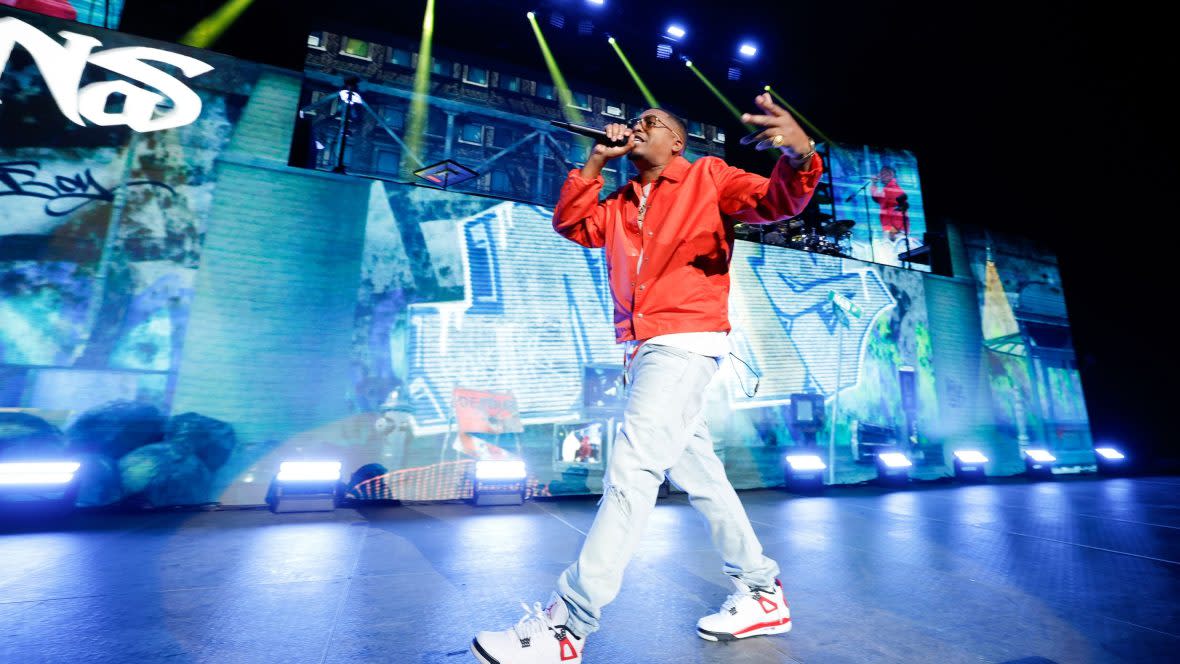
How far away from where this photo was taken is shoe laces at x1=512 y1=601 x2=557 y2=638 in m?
1.19

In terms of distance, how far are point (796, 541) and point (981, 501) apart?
127 inches

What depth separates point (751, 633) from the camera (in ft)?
4.57

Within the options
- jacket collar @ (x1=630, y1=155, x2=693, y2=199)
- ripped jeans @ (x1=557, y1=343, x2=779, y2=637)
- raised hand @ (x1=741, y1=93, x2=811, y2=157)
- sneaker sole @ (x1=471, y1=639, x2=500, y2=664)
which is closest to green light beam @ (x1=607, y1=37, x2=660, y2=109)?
jacket collar @ (x1=630, y1=155, x2=693, y2=199)

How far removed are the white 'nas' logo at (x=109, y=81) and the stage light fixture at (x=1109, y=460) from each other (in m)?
13.8

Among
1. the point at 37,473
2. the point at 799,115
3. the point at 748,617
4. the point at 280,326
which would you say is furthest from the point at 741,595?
the point at 799,115

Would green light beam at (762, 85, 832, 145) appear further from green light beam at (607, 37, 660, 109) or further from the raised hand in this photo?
the raised hand

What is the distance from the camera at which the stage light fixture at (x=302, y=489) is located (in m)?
3.57

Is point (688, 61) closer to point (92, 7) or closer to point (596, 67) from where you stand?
point (596, 67)

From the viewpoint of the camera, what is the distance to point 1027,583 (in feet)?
6.36

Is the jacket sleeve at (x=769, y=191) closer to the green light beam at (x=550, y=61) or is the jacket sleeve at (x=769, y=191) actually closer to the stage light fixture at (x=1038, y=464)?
the green light beam at (x=550, y=61)

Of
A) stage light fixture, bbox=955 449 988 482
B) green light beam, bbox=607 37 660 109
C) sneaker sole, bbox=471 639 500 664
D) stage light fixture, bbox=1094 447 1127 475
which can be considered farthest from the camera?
stage light fixture, bbox=1094 447 1127 475

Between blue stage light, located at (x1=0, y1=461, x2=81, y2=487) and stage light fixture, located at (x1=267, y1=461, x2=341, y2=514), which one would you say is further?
stage light fixture, located at (x1=267, y1=461, x2=341, y2=514)

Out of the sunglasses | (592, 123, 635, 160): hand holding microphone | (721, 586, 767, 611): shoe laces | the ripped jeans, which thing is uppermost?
the sunglasses

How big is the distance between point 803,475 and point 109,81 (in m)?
8.51
